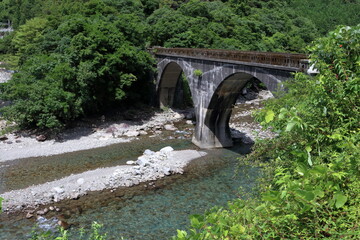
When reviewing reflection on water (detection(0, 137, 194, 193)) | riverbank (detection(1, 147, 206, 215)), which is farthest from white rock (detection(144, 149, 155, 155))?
reflection on water (detection(0, 137, 194, 193))

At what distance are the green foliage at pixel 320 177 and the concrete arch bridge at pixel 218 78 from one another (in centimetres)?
933

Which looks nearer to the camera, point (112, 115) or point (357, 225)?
point (357, 225)

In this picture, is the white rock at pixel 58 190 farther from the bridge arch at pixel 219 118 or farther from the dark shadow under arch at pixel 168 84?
the dark shadow under arch at pixel 168 84

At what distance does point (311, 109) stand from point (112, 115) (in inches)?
1004

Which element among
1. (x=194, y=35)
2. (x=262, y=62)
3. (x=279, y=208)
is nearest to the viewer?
(x=279, y=208)

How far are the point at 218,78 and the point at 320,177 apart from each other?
16635 mm

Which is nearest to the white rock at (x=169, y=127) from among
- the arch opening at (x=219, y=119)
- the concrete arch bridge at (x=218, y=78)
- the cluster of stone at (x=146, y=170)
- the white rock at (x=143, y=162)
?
the concrete arch bridge at (x=218, y=78)

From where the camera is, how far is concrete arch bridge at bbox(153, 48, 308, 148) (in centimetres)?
1496

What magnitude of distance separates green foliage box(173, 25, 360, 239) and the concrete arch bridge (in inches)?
367

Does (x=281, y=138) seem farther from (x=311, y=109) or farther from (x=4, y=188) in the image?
(x=4, y=188)

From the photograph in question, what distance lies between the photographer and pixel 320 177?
310 centimetres

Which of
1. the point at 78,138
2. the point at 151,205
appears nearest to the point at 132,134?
the point at 78,138

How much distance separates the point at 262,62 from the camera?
15.1m

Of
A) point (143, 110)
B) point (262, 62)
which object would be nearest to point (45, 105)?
point (143, 110)
